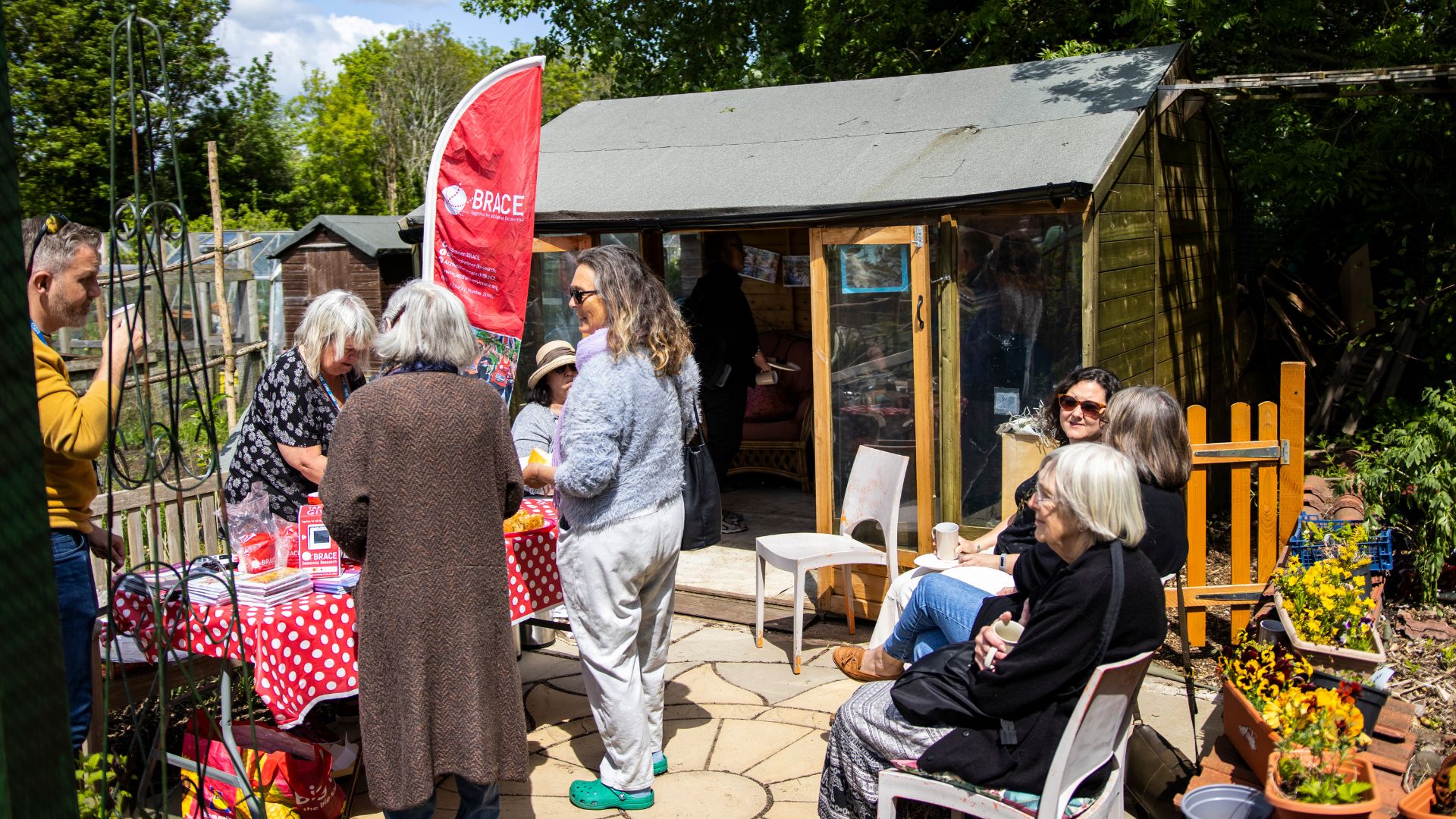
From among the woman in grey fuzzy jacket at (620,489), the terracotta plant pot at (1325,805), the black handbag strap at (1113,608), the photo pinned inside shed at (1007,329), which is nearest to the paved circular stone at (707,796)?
the woman in grey fuzzy jacket at (620,489)

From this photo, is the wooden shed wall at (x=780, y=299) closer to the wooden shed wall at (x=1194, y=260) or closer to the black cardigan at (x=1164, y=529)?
the wooden shed wall at (x=1194, y=260)

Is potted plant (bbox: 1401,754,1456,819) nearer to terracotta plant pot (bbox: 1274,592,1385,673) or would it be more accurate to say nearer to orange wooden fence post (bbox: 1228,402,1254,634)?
terracotta plant pot (bbox: 1274,592,1385,673)

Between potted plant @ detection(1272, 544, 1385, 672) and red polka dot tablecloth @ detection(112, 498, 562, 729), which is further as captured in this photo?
potted plant @ detection(1272, 544, 1385, 672)

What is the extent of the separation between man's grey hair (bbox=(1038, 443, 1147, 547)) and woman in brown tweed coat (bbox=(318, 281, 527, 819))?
150cm

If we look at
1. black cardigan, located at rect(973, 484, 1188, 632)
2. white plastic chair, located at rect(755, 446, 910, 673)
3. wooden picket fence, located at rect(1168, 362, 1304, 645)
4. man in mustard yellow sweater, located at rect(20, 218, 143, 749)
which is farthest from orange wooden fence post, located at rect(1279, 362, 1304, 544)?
man in mustard yellow sweater, located at rect(20, 218, 143, 749)

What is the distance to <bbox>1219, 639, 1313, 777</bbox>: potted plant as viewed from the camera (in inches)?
132

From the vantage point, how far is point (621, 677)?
145 inches

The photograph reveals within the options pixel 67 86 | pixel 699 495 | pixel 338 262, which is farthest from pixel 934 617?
pixel 67 86

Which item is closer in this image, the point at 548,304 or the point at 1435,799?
the point at 1435,799

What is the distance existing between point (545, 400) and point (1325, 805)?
3.15 metres

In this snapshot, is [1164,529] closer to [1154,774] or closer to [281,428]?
[1154,774]

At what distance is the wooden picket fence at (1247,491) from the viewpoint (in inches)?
194

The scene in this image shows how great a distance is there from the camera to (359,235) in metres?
9.84

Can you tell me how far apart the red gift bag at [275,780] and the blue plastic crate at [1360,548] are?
384 centimetres
